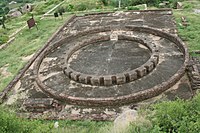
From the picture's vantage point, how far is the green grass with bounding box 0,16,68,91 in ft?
48.3

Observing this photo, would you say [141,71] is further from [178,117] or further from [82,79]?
[178,117]

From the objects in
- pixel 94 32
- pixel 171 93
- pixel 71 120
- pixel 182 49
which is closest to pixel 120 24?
pixel 94 32

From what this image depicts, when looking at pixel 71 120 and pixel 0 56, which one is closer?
pixel 71 120

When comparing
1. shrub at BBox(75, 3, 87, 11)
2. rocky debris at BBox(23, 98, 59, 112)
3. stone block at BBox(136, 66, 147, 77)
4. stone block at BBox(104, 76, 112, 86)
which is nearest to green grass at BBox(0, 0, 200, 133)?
rocky debris at BBox(23, 98, 59, 112)

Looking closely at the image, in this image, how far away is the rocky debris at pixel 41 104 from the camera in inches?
409

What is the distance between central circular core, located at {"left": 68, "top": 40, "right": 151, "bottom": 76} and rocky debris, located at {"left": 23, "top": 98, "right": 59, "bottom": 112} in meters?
2.73

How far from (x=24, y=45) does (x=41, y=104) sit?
8.91 meters

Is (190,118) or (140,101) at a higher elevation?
(190,118)

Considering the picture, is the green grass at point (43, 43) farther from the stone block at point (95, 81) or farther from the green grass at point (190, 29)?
the stone block at point (95, 81)

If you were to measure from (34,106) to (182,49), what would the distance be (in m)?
7.94

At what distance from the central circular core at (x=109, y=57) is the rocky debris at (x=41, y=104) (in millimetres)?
2727

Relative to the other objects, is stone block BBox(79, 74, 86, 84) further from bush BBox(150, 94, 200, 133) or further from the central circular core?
bush BBox(150, 94, 200, 133)

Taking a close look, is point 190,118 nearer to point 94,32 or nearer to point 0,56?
point 94,32

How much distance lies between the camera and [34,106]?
10492 millimetres
